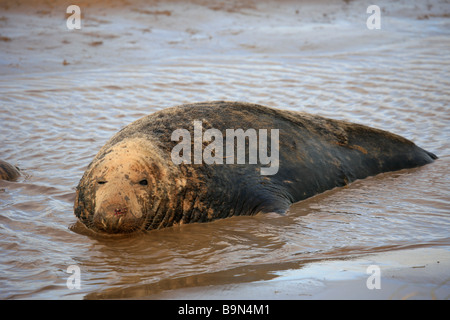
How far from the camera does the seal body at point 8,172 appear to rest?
6719mm

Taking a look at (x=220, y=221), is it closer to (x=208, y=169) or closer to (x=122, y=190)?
(x=208, y=169)

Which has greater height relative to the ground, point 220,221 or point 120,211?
point 120,211

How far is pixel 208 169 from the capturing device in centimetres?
566

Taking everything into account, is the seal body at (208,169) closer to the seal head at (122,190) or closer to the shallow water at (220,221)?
the seal head at (122,190)

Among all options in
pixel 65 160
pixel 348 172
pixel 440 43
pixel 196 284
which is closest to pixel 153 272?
pixel 196 284

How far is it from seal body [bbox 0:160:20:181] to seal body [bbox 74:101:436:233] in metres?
1.50

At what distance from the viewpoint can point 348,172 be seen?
6602 millimetres

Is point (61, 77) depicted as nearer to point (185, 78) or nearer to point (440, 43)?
point (185, 78)

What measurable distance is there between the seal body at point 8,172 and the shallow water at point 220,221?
0.34 feet

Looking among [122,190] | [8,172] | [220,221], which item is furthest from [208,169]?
[8,172]

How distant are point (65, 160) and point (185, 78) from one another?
4.48 metres

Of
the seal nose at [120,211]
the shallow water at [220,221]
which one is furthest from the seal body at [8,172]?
the seal nose at [120,211]

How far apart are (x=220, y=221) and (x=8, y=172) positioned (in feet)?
8.47
